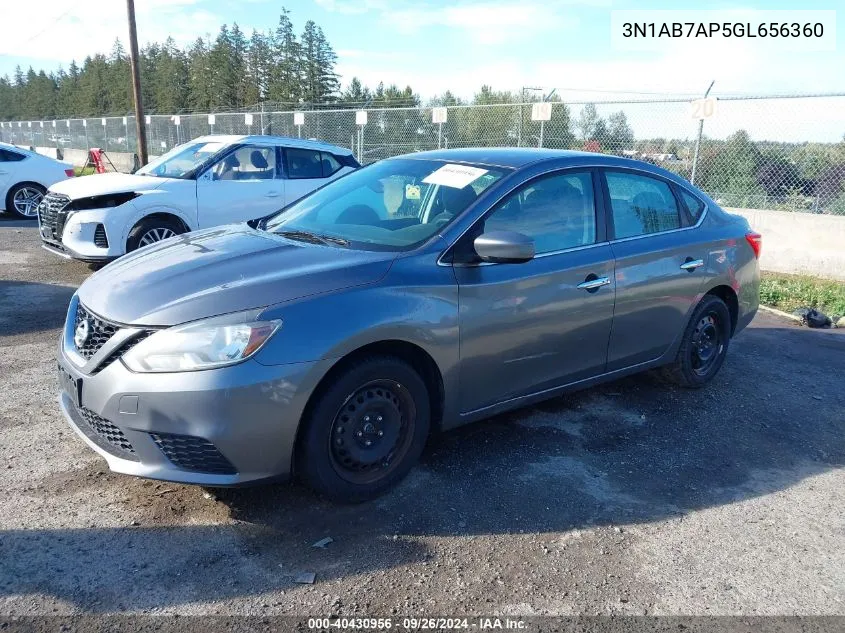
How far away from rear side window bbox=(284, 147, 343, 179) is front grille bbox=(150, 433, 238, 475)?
6727 millimetres

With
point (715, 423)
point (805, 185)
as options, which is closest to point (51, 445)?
point (715, 423)

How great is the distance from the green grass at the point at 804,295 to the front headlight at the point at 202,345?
7.34m

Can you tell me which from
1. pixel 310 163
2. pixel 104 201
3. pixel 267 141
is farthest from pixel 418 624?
pixel 310 163

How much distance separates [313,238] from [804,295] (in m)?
7.25

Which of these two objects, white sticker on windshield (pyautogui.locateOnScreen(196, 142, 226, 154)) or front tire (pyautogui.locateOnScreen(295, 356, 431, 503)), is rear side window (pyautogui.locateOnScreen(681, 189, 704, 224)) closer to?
front tire (pyautogui.locateOnScreen(295, 356, 431, 503))

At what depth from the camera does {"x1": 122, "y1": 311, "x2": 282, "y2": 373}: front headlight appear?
112 inches

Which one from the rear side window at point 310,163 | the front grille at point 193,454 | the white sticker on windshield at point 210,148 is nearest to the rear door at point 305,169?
the rear side window at point 310,163

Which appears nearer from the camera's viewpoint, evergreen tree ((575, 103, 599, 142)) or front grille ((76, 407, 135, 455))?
front grille ((76, 407, 135, 455))

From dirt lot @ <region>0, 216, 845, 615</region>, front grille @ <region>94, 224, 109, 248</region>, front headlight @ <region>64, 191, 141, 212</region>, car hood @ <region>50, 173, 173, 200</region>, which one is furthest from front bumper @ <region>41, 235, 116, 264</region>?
dirt lot @ <region>0, 216, 845, 615</region>

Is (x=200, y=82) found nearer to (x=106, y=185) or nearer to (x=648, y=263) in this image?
(x=106, y=185)

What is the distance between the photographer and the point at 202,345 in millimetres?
2865

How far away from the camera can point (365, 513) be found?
10.8ft

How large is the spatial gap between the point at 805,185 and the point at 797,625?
351 inches

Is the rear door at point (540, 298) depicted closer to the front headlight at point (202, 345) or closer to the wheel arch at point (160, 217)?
the front headlight at point (202, 345)
